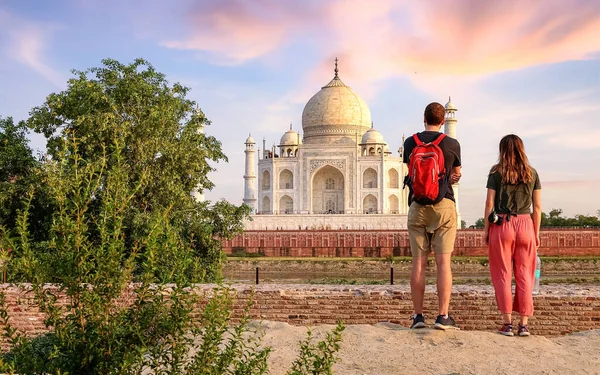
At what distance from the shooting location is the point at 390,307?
22.0ft

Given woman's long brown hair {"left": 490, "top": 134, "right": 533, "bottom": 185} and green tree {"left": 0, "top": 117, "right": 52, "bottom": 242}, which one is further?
green tree {"left": 0, "top": 117, "right": 52, "bottom": 242}

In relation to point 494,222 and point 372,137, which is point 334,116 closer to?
point 372,137

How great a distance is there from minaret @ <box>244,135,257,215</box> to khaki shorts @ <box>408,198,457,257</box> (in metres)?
40.6

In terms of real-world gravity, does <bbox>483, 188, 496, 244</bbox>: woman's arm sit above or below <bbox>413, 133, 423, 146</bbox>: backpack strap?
below

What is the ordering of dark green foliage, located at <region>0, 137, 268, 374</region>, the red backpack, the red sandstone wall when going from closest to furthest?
dark green foliage, located at <region>0, 137, 268, 374</region> → the red backpack → the red sandstone wall

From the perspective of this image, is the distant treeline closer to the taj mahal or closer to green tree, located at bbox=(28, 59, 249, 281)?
the taj mahal

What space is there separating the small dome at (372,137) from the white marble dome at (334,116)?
1047 mm

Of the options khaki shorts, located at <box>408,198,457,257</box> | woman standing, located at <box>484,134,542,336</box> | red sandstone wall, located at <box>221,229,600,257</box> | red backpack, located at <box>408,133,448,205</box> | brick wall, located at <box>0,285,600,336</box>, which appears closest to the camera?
red backpack, located at <box>408,133,448,205</box>

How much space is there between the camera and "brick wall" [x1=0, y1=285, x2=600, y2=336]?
21.0ft

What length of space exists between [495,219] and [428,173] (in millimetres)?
689

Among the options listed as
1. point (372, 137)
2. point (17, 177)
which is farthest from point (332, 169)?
point (17, 177)

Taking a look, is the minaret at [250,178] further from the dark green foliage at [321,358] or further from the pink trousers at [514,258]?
the dark green foliage at [321,358]

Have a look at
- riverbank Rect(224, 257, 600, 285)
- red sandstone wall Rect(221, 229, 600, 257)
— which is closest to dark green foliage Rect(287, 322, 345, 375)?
riverbank Rect(224, 257, 600, 285)

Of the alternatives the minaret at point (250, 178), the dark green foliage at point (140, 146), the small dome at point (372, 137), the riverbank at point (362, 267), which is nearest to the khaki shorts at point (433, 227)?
the dark green foliage at point (140, 146)
